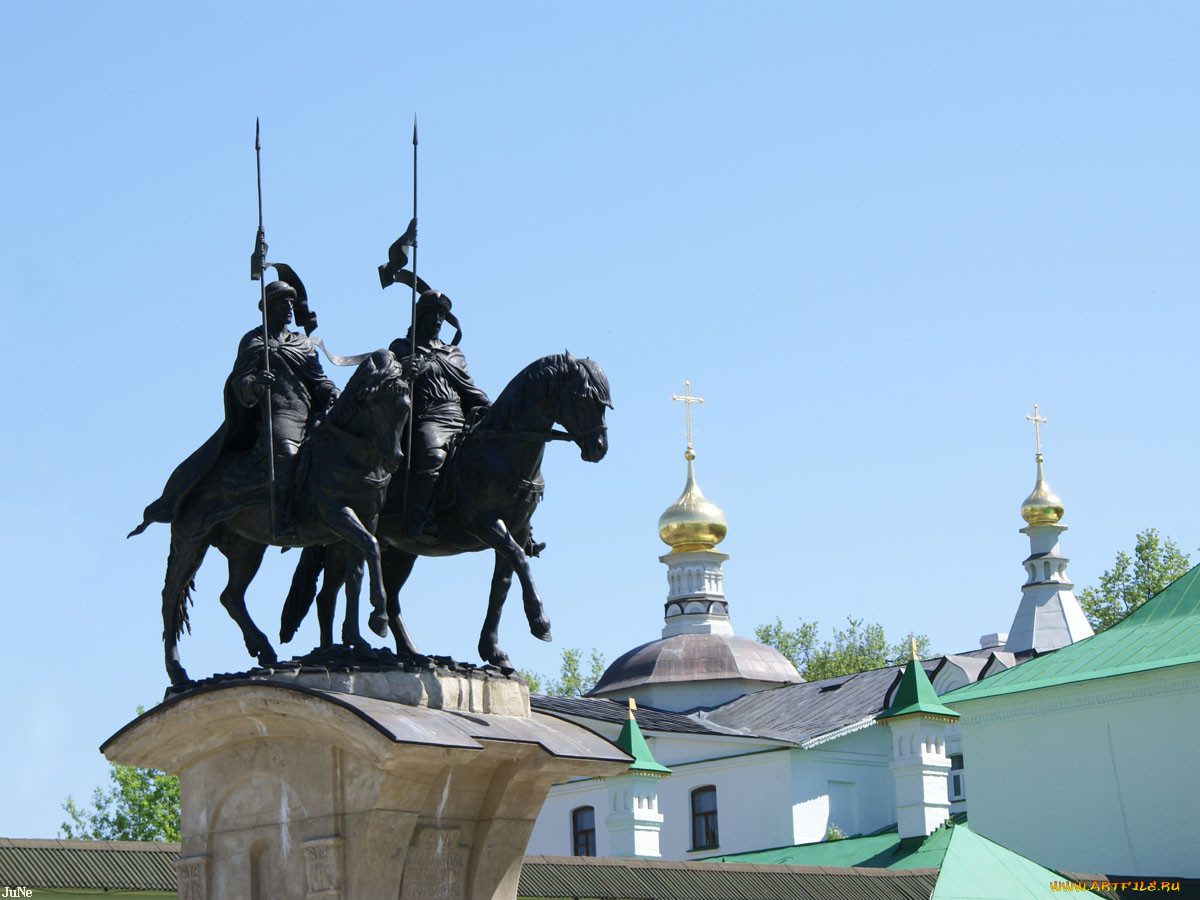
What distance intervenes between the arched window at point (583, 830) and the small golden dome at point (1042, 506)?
71.5ft

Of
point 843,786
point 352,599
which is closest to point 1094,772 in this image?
point 843,786

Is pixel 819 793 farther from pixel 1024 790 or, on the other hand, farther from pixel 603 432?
pixel 603 432

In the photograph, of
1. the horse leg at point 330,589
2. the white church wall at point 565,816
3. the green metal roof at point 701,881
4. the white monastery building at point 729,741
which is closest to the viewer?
the horse leg at point 330,589

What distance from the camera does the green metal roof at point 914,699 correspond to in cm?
2684

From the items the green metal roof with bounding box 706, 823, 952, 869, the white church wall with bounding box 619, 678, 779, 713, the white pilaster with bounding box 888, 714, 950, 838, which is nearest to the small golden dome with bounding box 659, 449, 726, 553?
the white church wall with bounding box 619, 678, 779, 713

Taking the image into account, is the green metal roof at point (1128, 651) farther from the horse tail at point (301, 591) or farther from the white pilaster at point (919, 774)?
the horse tail at point (301, 591)

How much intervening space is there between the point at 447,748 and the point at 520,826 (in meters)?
1.04

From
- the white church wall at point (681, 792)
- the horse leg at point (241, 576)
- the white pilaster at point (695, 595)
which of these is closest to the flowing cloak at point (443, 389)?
the horse leg at point (241, 576)

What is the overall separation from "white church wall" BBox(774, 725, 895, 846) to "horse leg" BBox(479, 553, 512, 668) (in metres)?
32.4

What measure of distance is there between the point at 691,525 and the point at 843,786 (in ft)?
46.1

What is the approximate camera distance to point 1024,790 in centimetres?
2816

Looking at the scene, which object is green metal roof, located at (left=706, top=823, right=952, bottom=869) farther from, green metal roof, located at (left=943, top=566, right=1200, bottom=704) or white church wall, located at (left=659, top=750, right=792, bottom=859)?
white church wall, located at (left=659, top=750, right=792, bottom=859)

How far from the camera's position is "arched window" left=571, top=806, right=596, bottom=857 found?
141ft

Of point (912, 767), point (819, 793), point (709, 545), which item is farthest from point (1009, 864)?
point (709, 545)
